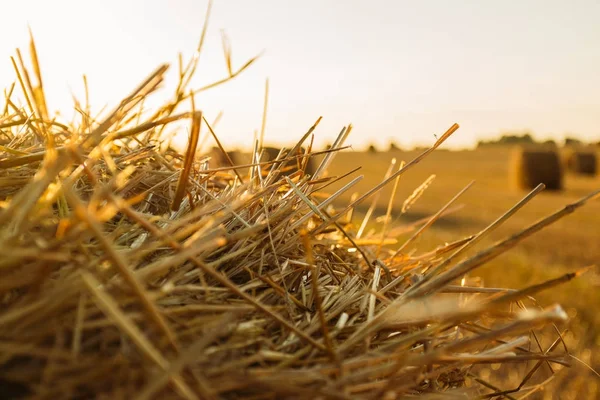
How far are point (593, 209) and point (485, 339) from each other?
46.6 feet

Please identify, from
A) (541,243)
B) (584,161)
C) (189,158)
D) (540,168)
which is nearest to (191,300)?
(189,158)

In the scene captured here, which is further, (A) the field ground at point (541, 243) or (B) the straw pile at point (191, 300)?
(A) the field ground at point (541, 243)

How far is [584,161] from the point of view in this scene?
22.1 metres

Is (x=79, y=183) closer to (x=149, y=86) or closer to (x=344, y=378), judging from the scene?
(x=149, y=86)

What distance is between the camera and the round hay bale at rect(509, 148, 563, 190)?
57.0ft

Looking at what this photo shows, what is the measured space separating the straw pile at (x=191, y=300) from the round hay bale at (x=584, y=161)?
2407 cm

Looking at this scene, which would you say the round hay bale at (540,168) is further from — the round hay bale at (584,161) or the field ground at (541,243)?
the round hay bale at (584,161)

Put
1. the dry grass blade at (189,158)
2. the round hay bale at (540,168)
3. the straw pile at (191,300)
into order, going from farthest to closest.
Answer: the round hay bale at (540,168)
the dry grass blade at (189,158)
the straw pile at (191,300)

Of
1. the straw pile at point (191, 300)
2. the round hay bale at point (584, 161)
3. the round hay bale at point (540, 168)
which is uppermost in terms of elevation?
the straw pile at point (191, 300)

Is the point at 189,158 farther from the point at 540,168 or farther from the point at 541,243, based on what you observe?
the point at 540,168

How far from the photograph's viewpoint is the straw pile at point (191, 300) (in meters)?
0.54

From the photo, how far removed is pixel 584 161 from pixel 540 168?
6.21m

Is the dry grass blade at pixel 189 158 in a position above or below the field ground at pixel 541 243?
above

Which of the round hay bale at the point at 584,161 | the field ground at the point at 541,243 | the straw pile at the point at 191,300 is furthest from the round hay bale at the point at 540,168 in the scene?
the straw pile at the point at 191,300
